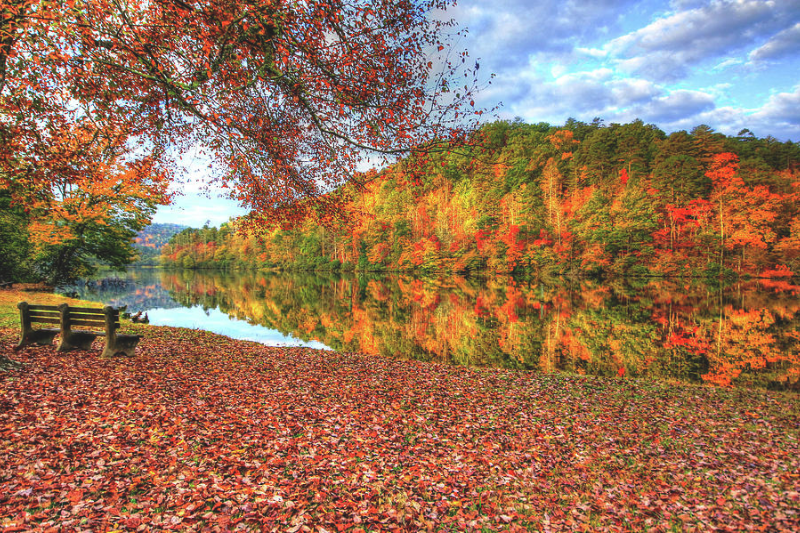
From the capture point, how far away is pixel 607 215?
4969 cm

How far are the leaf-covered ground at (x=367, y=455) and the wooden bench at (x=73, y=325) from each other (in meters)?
0.42

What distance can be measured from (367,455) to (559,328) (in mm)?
16014

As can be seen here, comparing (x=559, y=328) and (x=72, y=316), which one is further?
(x=559, y=328)

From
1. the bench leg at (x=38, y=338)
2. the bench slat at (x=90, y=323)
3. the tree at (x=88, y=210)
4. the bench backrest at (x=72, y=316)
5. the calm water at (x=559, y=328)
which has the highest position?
the tree at (x=88, y=210)

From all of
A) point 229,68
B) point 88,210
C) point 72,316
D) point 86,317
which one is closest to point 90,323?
point 86,317

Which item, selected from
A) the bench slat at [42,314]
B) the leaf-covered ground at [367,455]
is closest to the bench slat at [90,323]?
the bench slat at [42,314]

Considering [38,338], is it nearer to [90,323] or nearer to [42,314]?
[42,314]

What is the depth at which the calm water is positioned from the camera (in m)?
12.9

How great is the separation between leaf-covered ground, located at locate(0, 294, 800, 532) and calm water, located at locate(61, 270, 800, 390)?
442 centimetres

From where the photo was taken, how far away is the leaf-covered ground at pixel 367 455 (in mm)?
Result: 3846

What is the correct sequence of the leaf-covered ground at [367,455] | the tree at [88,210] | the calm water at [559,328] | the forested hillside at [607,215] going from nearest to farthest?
the leaf-covered ground at [367,455] < the tree at [88,210] < the calm water at [559,328] < the forested hillside at [607,215]

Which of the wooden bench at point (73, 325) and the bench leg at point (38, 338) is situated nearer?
the wooden bench at point (73, 325)

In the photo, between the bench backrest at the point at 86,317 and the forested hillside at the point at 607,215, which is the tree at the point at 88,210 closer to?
the bench backrest at the point at 86,317

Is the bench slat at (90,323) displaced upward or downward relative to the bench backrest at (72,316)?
downward
